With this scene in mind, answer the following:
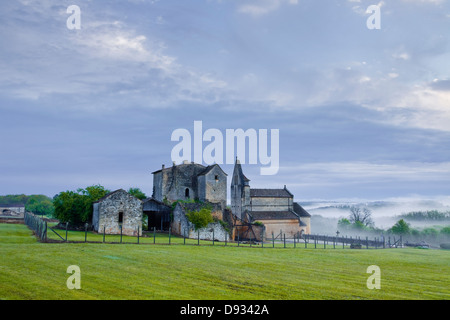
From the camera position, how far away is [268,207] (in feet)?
240

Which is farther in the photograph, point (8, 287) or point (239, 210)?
point (239, 210)

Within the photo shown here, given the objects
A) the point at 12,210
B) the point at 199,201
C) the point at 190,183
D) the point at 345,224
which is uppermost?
the point at 190,183

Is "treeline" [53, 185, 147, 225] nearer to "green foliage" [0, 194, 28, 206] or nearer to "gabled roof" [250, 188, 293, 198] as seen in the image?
"gabled roof" [250, 188, 293, 198]

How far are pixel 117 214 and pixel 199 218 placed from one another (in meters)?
9.80

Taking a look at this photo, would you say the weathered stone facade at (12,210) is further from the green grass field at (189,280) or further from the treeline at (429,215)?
the treeline at (429,215)

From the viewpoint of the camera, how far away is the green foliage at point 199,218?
49.0 m

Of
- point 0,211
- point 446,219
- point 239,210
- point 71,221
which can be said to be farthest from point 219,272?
point 446,219

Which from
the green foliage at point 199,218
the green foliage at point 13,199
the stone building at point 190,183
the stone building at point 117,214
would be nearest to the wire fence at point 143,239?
the stone building at point 117,214

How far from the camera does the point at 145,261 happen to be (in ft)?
70.8

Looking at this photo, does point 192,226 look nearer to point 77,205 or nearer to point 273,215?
point 77,205

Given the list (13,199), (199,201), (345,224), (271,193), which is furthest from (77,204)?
(13,199)
